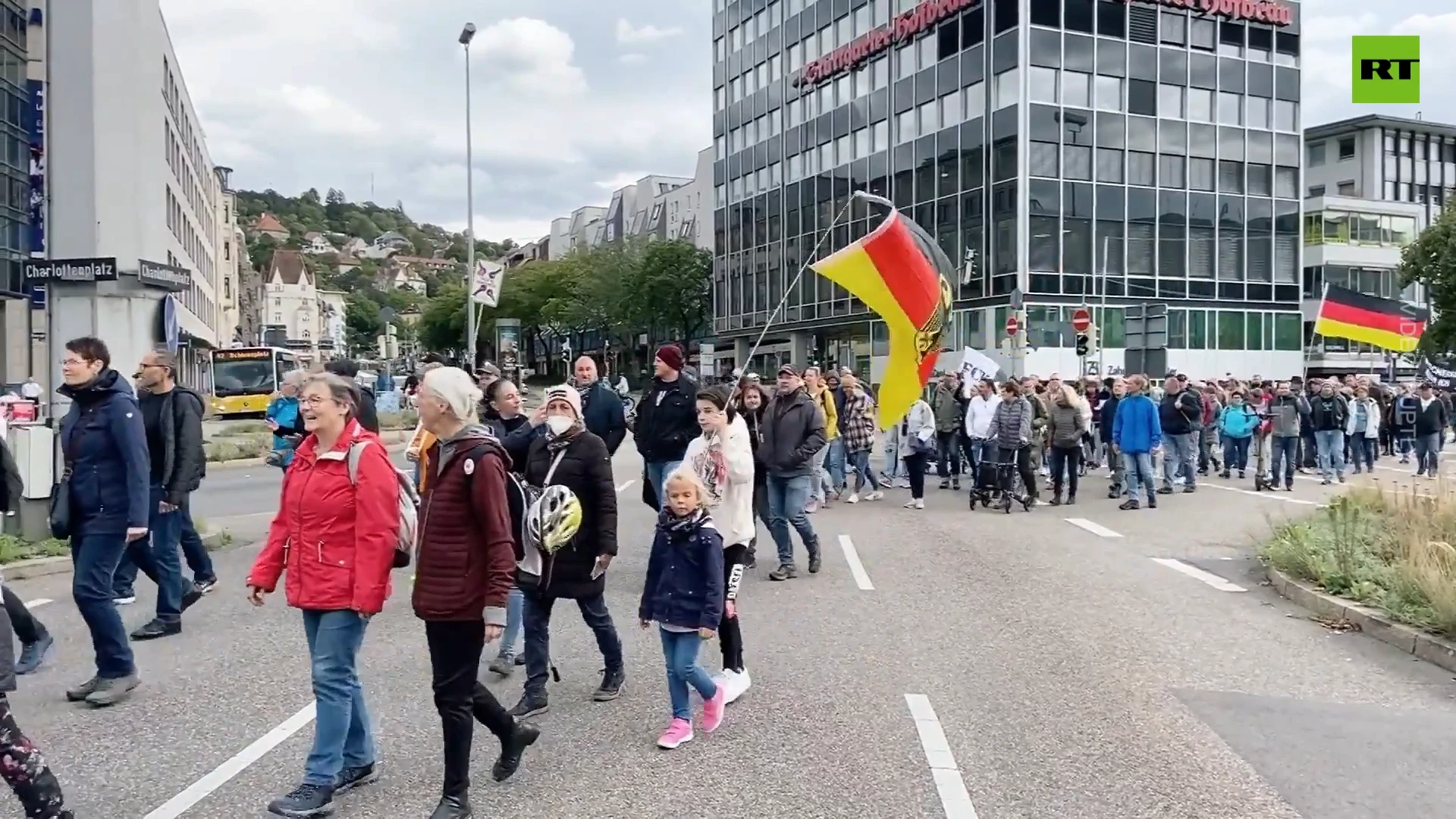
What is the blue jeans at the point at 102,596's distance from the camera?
619 centimetres

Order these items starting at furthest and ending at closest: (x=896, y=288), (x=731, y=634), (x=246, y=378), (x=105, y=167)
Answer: (x=246, y=378) → (x=105, y=167) → (x=896, y=288) → (x=731, y=634)

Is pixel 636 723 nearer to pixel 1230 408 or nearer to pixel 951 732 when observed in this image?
pixel 951 732

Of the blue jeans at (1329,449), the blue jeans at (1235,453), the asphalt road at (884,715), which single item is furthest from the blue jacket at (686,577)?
the blue jeans at (1329,449)

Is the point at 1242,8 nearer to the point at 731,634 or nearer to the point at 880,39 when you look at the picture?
the point at 880,39

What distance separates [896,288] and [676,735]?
7.48 metres

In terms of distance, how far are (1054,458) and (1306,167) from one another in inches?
2898

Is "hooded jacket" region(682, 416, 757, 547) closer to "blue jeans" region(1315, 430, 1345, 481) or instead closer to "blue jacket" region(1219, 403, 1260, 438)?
"blue jacket" region(1219, 403, 1260, 438)

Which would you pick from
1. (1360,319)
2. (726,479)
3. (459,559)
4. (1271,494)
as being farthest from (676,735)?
(1360,319)

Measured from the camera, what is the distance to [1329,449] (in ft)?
66.3

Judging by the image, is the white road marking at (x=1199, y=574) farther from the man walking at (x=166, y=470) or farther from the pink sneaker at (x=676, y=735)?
A: the man walking at (x=166, y=470)

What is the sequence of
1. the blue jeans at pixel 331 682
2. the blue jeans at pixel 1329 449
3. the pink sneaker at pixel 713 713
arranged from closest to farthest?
1. the blue jeans at pixel 331 682
2. the pink sneaker at pixel 713 713
3. the blue jeans at pixel 1329 449

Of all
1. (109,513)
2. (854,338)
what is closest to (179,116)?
(854,338)

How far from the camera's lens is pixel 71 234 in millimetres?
15078

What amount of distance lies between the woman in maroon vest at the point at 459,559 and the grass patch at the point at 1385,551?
21.3 feet
